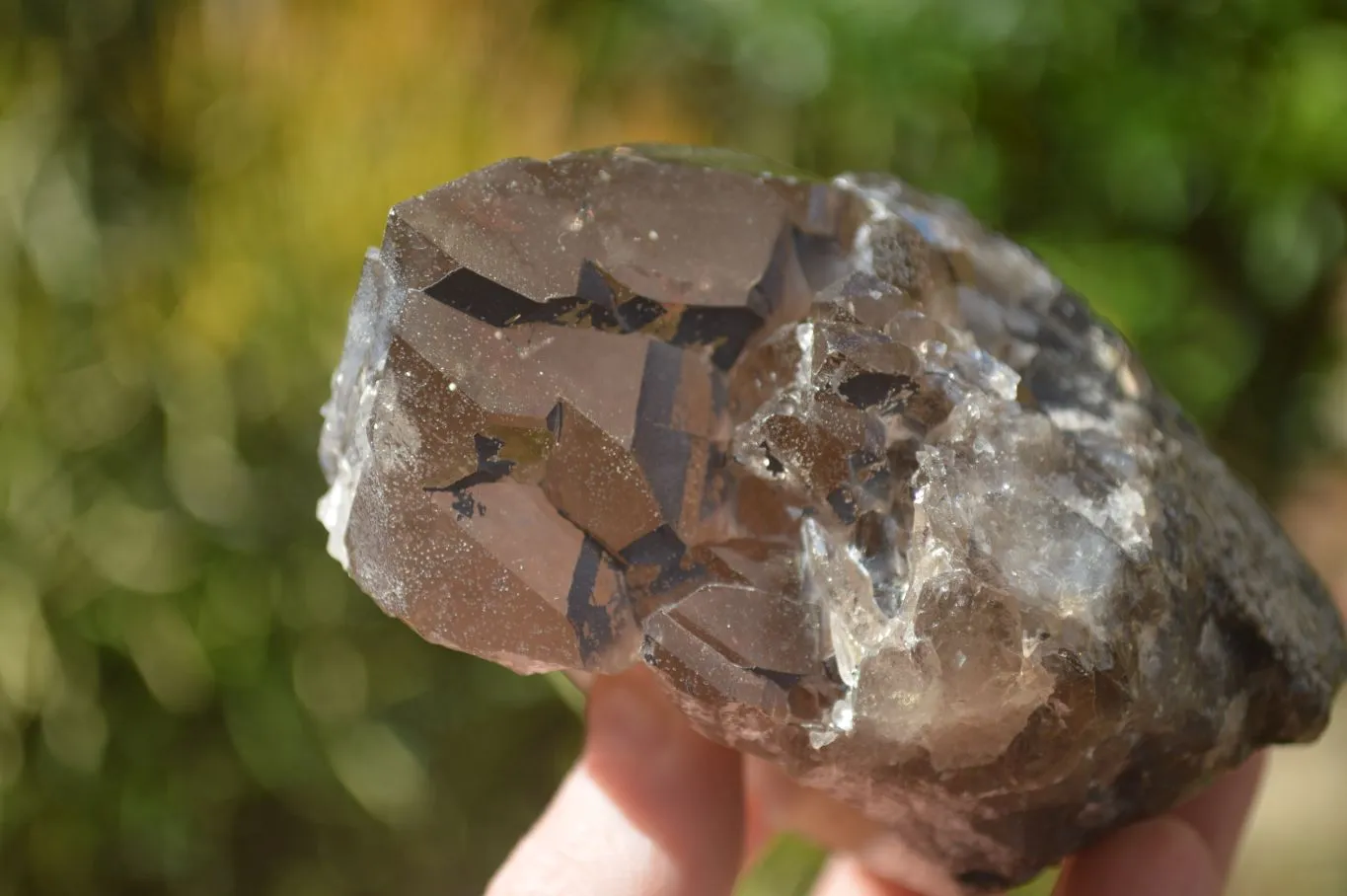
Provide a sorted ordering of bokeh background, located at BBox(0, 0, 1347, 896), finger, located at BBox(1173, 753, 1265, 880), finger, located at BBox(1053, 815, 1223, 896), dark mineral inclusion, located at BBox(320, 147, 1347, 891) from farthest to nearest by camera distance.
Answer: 1. bokeh background, located at BBox(0, 0, 1347, 896)
2. finger, located at BBox(1173, 753, 1265, 880)
3. finger, located at BBox(1053, 815, 1223, 896)
4. dark mineral inclusion, located at BBox(320, 147, 1347, 891)

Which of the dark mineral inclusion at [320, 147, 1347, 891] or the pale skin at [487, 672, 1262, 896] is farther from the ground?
the dark mineral inclusion at [320, 147, 1347, 891]

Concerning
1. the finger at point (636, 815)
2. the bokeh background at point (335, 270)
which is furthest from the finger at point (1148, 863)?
the bokeh background at point (335, 270)

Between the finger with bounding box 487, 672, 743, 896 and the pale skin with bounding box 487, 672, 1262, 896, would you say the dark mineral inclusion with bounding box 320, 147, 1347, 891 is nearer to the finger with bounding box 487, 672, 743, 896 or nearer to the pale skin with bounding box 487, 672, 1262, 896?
the pale skin with bounding box 487, 672, 1262, 896

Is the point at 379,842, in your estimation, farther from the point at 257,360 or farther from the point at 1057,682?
the point at 1057,682

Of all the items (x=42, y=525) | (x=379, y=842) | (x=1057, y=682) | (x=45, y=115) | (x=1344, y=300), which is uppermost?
(x=1057, y=682)

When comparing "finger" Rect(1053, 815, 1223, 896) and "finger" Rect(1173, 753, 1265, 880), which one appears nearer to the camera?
"finger" Rect(1053, 815, 1223, 896)

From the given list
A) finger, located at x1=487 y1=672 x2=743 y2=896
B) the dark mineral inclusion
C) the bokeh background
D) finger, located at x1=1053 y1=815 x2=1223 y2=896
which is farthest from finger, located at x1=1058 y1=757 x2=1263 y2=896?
the bokeh background

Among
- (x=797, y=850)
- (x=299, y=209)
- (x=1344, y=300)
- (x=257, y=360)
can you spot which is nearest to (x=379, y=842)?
(x=797, y=850)

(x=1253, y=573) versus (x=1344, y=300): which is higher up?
(x=1253, y=573)
